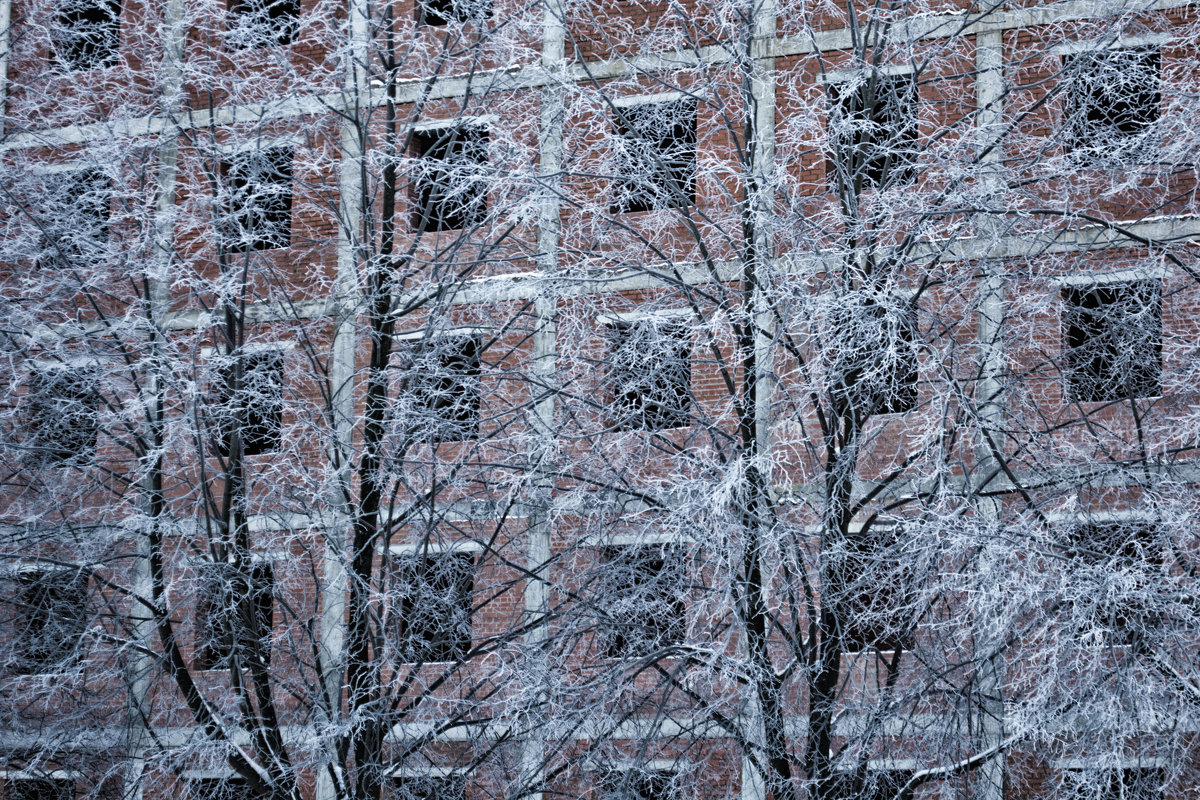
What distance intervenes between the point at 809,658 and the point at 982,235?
3.62 metres

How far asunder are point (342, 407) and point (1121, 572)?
363 inches

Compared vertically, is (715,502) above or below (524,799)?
above

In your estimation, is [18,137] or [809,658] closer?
[809,658]

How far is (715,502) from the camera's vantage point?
10.3 metres

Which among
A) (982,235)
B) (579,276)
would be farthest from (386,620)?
(982,235)

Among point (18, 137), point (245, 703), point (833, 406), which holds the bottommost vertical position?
point (245, 703)

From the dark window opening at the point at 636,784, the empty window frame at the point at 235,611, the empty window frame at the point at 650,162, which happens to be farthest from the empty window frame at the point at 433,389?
the dark window opening at the point at 636,784

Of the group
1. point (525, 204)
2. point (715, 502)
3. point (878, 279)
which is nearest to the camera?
point (715, 502)

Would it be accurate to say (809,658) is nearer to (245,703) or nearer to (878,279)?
(878,279)

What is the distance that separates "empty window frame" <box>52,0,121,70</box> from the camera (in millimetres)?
16172

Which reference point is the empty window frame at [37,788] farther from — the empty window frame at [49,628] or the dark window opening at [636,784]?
the dark window opening at [636,784]

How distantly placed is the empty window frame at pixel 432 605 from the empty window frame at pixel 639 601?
5.15 ft

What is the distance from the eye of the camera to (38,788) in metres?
16.8

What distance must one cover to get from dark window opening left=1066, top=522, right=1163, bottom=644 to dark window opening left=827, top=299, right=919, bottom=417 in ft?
5.44
